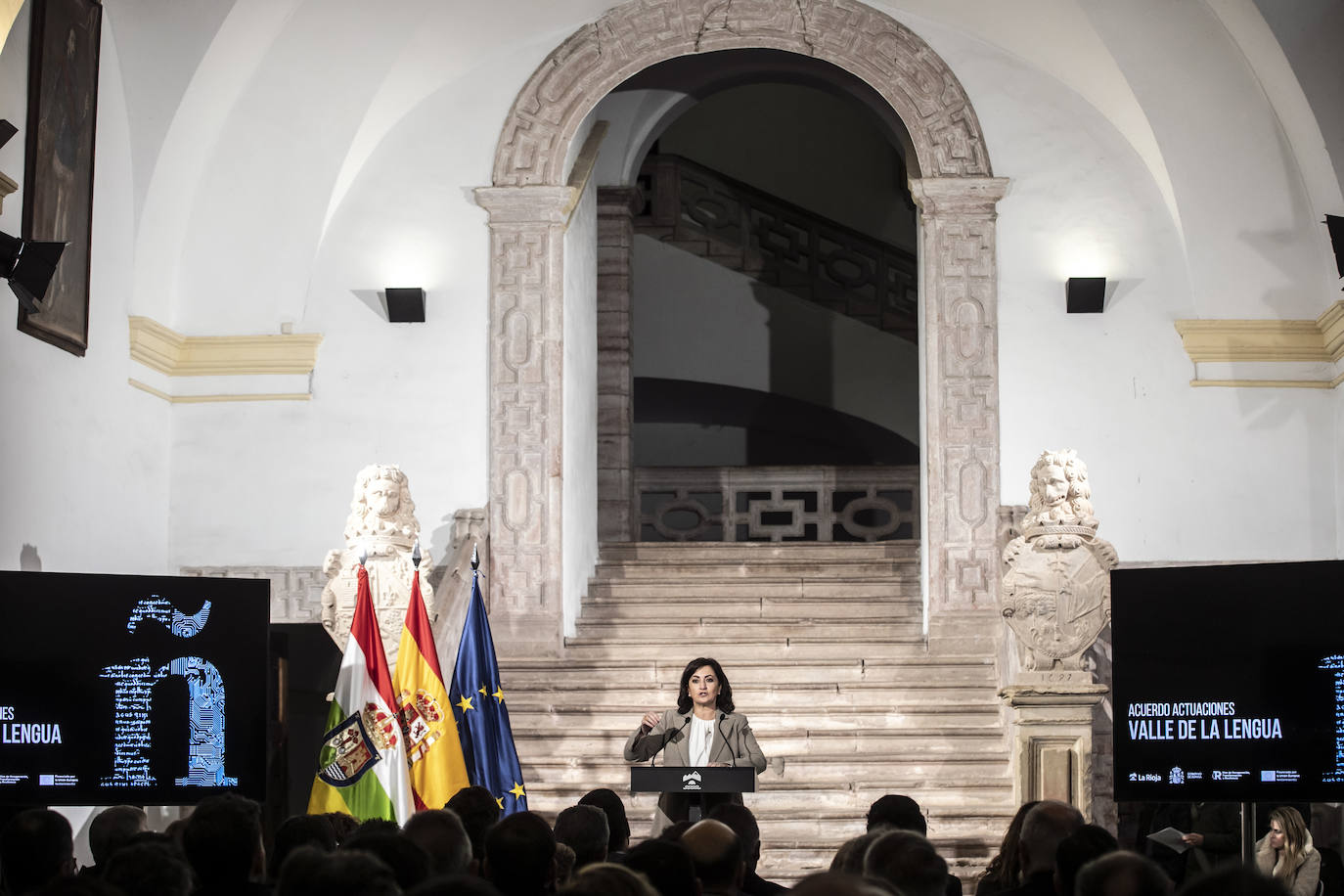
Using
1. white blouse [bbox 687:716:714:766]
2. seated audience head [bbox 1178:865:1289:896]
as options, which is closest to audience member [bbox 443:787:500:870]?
white blouse [bbox 687:716:714:766]

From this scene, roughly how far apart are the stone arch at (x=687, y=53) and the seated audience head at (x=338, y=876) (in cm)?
823

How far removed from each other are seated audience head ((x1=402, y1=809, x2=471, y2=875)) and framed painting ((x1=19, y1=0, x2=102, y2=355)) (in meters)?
5.62

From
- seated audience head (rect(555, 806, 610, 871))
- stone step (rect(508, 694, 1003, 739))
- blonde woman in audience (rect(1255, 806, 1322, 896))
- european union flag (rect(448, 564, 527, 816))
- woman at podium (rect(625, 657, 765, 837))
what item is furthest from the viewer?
stone step (rect(508, 694, 1003, 739))

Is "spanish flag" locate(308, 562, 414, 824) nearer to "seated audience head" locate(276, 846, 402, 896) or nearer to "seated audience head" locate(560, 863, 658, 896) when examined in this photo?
"seated audience head" locate(276, 846, 402, 896)

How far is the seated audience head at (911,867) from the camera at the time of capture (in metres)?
3.72

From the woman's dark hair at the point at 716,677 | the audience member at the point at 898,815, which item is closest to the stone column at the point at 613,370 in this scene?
the woman's dark hair at the point at 716,677

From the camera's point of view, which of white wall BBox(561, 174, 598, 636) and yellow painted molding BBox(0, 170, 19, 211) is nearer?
yellow painted molding BBox(0, 170, 19, 211)

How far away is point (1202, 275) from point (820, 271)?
6.46 meters

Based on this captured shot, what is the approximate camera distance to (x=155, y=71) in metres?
10.4

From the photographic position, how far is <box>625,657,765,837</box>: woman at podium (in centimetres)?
744

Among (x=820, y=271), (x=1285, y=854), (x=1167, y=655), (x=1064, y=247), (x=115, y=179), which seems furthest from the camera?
(x=820, y=271)

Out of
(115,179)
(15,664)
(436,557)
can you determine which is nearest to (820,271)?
(436,557)

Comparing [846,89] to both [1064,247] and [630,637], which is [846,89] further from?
[630,637]

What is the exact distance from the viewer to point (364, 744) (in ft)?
25.0
